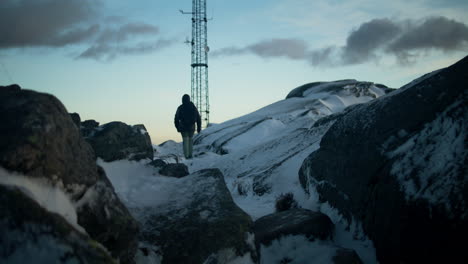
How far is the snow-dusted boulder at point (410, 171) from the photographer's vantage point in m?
3.77

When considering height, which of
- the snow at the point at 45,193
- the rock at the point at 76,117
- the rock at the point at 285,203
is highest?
the rock at the point at 76,117

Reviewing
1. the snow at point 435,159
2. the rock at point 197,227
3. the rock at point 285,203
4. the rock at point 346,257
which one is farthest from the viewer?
the rock at point 285,203

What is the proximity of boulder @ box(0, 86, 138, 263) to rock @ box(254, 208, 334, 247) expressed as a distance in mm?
2044

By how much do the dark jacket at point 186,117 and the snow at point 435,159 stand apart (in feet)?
26.0

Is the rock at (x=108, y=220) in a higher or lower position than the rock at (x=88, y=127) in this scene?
lower

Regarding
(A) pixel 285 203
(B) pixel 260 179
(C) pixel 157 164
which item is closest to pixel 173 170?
(C) pixel 157 164

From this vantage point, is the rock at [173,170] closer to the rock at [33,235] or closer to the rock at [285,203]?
the rock at [285,203]

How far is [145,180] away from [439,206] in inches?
136

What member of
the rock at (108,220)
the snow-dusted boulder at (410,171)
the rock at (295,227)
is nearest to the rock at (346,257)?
the snow-dusted boulder at (410,171)

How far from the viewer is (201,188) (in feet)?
17.3

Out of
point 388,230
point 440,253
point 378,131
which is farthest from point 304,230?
point 440,253

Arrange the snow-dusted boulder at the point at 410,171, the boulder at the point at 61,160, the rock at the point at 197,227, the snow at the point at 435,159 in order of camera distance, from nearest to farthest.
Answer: the boulder at the point at 61,160 < the snow-dusted boulder at the point at 410,171 < the snow at the point at 435,159 < the rock at the point at 197,227

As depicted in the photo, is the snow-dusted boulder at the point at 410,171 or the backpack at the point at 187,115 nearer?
the snow-dusted boulder at the point at 410,171

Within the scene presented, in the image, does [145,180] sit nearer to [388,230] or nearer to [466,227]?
[388,230]
